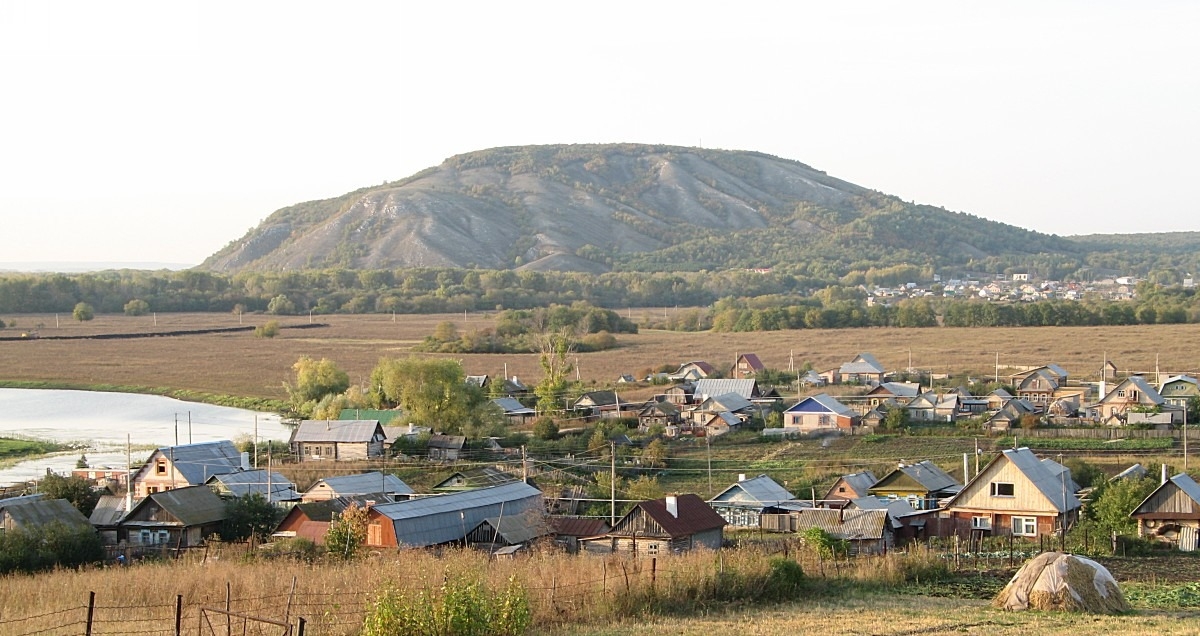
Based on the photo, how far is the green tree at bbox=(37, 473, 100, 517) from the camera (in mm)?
22281

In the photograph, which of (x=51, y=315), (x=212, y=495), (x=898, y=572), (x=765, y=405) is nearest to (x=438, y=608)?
(x=898, y=572)

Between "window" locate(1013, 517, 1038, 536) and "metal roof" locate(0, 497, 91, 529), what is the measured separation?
1516 cm

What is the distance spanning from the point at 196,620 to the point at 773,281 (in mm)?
→ 127025

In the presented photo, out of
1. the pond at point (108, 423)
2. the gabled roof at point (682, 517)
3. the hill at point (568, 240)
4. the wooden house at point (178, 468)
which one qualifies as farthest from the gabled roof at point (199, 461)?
the hill at point (568, 240)

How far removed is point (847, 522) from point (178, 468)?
13.1m

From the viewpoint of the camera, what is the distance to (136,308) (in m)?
92.2

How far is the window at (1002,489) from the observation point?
22.1m

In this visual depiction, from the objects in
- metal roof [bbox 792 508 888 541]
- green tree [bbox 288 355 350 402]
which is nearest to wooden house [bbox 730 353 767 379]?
green tree [bbox 288 355 350 402]

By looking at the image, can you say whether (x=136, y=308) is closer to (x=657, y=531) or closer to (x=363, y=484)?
(x=363, y=484)

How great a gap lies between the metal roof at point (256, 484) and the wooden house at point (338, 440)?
6.12m

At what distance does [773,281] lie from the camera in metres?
137

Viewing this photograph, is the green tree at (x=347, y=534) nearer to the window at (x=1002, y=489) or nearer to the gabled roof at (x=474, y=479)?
the gabled roof at (x=474, y=479)

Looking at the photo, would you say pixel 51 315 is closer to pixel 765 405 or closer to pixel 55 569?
pixel 765 405

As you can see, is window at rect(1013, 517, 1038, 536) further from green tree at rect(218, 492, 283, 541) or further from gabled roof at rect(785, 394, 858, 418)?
gabled roof at rect(785, 394, 858, 418)
